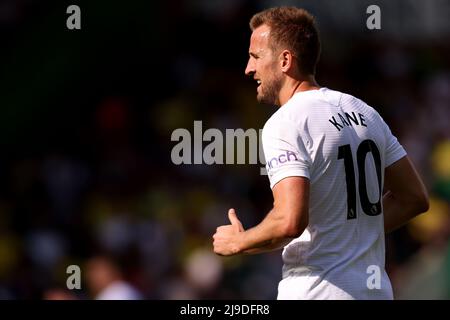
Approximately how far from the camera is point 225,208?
11031mm

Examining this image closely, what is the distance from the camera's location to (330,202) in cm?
441

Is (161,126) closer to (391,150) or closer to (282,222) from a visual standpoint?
(391,150)

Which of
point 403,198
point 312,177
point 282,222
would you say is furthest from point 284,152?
point 403,198

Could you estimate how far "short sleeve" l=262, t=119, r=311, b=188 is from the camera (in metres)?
4.25

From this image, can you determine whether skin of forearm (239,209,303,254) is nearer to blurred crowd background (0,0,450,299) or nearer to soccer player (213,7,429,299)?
soccer player (213,7,429,299)

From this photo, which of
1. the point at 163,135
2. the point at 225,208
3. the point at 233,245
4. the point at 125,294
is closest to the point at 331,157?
the point at 233,245

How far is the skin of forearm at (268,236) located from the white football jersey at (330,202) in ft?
0.55

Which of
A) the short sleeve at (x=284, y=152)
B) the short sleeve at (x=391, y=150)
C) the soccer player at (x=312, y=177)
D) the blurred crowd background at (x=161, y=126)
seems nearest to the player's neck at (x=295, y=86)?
the soccer player at (x=312, y=177)

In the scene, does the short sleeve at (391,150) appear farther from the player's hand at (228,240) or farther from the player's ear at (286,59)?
the player's hand at (228,240)

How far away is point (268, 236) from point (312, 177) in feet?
1.09

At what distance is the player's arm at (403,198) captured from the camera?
4.82 meters

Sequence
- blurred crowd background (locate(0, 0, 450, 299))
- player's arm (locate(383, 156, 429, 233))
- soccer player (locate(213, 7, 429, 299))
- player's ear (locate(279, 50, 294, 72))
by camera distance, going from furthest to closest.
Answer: blurred crowd background (locate(0, 0, 450, 299)) < player's arm (locate(383, 156, 429, 233)) < player's ear (locate(279, 50, 294, 72)) < soccer player (locate(213, 7, 429, 299))

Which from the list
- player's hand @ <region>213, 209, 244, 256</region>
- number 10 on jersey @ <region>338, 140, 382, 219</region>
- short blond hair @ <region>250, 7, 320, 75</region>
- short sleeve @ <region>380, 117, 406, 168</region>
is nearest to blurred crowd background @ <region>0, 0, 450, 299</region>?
short sleeve @ <region>380, 117, 406, 168</region>

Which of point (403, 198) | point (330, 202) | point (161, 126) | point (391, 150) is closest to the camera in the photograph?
point (330, 202)
